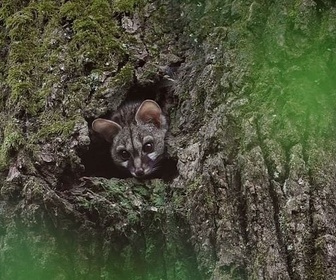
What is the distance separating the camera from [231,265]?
10.5ft

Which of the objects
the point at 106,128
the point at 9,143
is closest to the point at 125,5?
the point at 106,128

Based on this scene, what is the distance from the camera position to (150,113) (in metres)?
5.09

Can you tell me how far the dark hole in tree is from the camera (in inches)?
159

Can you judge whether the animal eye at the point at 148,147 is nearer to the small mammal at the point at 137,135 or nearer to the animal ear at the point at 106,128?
the small mammal at the point at 137,135

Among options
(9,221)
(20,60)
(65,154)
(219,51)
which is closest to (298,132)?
(219,51)

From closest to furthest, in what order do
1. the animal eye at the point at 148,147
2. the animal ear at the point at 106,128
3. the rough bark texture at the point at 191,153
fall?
the rough bark texture at the point at 191,153 → the animal ear at the point at 106,128 → the animal eye at the point at 148,147

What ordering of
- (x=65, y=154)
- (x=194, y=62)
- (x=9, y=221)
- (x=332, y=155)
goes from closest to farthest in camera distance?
1. (x=332, y=155)
2. (x=9, y=221)
3. (x=65, y=154)
4. (x=194, y=62)

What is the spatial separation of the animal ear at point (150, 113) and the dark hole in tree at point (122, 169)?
0.07 meters

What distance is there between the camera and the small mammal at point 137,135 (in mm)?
4641

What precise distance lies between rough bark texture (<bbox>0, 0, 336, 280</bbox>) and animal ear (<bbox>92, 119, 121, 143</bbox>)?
0.10 m

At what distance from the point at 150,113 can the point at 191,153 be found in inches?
52.6

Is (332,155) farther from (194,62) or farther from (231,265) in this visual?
(194,62)

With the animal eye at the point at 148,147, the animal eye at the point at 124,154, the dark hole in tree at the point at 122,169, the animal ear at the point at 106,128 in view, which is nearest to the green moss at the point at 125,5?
the dark hole in tree at the point at 122,169

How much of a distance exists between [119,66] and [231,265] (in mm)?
1633
